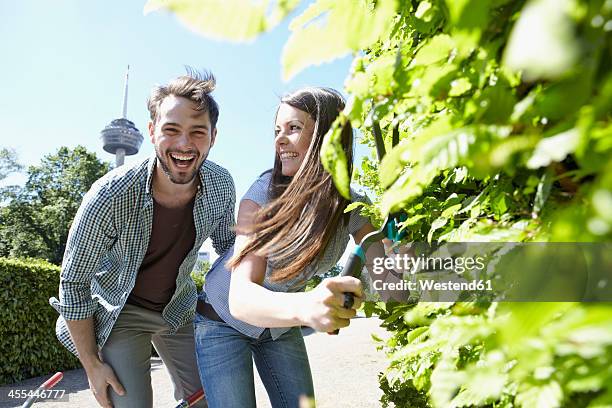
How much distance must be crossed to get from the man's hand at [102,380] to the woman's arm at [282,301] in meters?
1.81

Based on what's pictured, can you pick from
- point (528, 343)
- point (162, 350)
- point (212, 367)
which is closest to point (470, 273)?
point (528, 343)

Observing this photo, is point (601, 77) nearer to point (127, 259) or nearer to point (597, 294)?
point (597, 294)

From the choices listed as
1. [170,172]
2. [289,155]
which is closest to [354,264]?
[289,155]

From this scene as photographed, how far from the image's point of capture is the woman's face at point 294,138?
2.74 metres

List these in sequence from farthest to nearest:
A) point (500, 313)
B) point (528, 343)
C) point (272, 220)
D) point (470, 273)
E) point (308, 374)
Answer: point (308, 374) < point (272, 220) < point (470, 273) < point (500, 313) < point (528, 343)

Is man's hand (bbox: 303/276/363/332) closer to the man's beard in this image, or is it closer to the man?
the man

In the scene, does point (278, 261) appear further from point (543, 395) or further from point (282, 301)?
point (543, 395)

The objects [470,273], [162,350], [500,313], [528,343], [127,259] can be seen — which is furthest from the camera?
[162,350]

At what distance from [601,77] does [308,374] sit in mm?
2759

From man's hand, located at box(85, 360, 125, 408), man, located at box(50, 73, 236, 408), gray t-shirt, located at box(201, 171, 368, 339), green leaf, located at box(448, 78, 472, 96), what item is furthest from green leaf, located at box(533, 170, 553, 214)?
man's hand, located at box(85, 360, 125, 408)

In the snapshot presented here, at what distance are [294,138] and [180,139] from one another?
1274 millimetres

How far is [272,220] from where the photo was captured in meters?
2.31

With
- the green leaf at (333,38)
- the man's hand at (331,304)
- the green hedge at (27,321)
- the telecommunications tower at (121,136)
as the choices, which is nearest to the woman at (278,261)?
the man's hand at (331,304)

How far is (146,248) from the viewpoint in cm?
367
